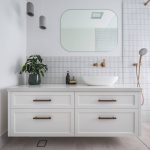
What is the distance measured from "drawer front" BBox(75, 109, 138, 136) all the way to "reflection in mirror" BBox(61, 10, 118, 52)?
3.54ft

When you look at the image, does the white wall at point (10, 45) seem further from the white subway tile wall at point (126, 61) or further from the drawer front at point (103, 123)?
the drawer front at point (103, 123)

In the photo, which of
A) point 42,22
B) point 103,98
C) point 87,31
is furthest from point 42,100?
point 87,31

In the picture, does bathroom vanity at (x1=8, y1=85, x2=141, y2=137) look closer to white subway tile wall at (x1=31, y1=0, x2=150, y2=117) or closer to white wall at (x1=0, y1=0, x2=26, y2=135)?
white wall at (x1=0, y1=0, x2=26, y2=135)

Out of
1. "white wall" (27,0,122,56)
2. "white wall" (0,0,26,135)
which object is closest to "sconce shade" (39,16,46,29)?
"white wall" (27,0,122,56)

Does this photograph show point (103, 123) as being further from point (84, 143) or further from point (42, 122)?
point (42, 122)

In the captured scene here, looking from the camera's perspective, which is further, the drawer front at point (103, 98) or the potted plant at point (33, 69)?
the potted plant at point (33, 69)

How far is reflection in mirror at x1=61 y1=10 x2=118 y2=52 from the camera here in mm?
2738

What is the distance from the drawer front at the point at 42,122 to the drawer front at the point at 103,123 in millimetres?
98

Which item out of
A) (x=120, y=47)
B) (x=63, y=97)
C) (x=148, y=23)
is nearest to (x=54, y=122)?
(x=63, y=97)

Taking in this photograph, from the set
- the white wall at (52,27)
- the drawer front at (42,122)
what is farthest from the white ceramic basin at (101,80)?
the white wall at (52,27)

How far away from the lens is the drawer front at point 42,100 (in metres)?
2.01

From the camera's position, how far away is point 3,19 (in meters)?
2.09

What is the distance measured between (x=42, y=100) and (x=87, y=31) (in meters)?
1.29

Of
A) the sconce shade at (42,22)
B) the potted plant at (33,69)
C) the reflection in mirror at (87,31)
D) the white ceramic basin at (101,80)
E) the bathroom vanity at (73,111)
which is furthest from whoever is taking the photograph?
the reflection in mirror at (87,31)
